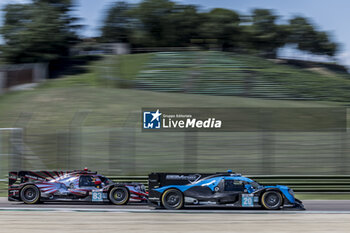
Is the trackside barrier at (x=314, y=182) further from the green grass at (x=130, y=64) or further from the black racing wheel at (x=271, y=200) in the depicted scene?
the green grass at (x=130, y=64)

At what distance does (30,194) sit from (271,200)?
21.1ft

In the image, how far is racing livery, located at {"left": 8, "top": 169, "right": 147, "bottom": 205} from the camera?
471 inches

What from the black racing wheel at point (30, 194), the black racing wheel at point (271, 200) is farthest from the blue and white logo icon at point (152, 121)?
the black racing wheel at point (271, 200)

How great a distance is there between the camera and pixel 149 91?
33.1 metres

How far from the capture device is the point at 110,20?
187 ft

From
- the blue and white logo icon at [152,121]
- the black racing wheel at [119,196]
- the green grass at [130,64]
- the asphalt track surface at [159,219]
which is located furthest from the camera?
the green grass at [130,64]

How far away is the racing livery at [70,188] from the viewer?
1196 cm

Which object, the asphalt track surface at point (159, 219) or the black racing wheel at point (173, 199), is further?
the black racing wheel at point (173, 199)

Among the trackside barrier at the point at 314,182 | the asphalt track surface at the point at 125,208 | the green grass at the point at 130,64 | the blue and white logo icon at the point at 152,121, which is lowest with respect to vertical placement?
the asphalt track surface at the point at 125,208

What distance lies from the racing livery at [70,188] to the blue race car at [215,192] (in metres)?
0.82

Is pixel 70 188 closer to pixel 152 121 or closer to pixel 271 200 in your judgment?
pixel 271 200

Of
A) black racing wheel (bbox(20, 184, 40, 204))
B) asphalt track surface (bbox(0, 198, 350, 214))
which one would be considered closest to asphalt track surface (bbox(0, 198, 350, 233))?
asphalt track surface (bbox(0, 198, 350, 214))

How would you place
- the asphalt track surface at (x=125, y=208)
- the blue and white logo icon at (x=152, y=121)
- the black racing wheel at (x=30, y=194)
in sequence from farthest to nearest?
the blue and white logo icon at (x=152, y=121) → the black racing wheel at (x=30, y=194) → the asphalt track surface at (x=125, y=208)

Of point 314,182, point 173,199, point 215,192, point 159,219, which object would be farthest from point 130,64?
point 159,219
